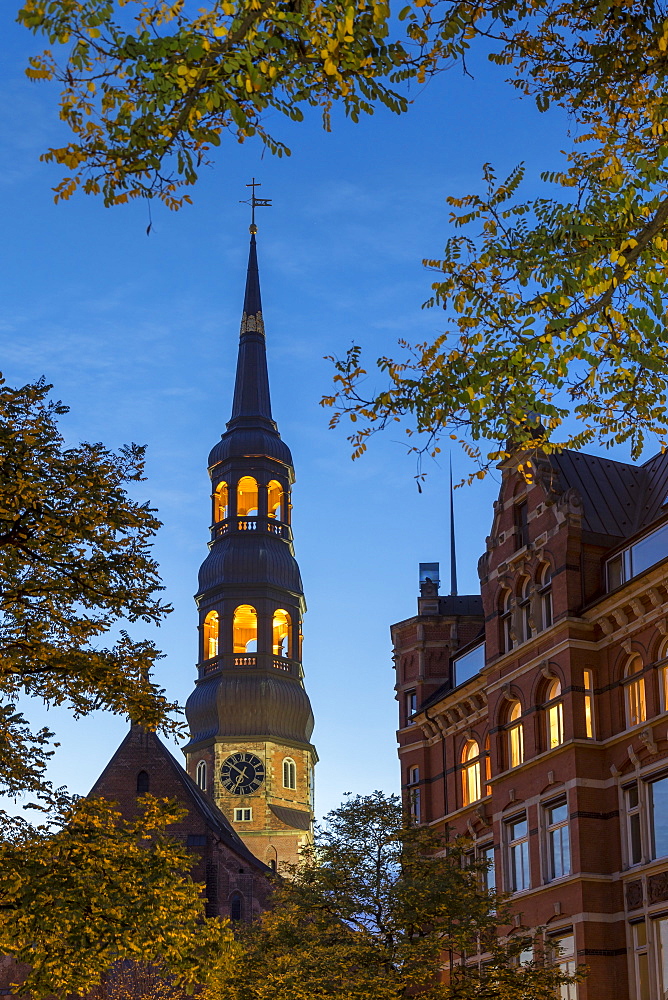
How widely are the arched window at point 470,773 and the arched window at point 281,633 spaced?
60470 millimetres

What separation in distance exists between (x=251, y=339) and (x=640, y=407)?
105454mm

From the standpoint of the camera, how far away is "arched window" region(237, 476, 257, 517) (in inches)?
4281

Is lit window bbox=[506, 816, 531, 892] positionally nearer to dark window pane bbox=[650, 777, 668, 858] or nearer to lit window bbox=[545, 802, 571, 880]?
lit window bbox=[545, 802, 571, 880]

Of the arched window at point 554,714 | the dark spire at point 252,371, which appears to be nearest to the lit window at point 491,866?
the arched window at point 554,714

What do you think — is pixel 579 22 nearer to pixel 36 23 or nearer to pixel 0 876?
pixel 36 23

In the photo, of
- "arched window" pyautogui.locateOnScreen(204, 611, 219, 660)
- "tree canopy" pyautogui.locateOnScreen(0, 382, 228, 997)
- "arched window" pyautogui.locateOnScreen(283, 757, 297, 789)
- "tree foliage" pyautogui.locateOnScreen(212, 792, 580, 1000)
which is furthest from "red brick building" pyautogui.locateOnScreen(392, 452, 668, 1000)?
"arched window" pyautogui.locateOnScreen(204, 611, 219, 660)

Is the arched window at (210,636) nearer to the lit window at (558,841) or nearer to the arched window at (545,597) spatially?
the arched window at (545,597)

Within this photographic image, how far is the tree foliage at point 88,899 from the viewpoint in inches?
796

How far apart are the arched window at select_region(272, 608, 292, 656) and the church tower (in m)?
0.08

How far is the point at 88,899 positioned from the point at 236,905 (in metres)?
60.7

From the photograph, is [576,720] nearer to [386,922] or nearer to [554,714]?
[554,714]

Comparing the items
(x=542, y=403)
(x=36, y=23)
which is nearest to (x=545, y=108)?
(x=542, y=403)

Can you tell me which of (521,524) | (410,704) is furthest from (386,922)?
(410,704)

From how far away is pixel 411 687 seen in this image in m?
52.1
